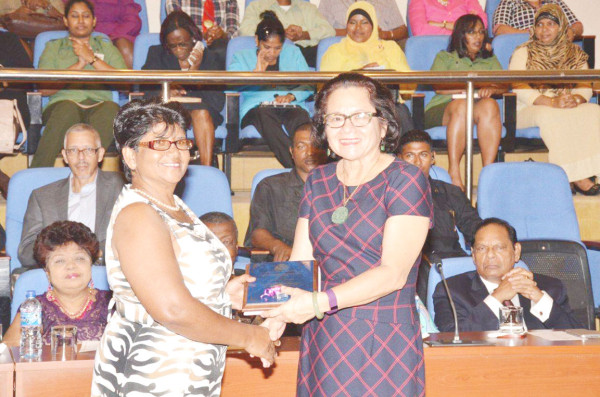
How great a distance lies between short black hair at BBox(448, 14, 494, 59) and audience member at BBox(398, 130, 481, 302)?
60.7 inches

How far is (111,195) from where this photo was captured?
427 centimetres

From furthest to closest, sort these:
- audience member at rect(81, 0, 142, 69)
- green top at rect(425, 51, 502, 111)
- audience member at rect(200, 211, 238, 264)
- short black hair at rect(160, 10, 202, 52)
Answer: audience member at rect(81, 0, 142, 69) → green top at rect(425, 51, 502, 111) → short black hair at rect(160, 10, 202, 52) → audience member at rect(200, 211, 238, 264)

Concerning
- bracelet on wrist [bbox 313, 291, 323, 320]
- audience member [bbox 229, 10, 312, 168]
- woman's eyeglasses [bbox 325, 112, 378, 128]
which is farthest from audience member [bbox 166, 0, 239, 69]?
bracelet on wrist [bbox 313, 291, 323, 320]

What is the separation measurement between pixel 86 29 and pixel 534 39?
10.8 feet

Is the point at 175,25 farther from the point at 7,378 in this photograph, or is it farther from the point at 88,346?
the point at 7,378

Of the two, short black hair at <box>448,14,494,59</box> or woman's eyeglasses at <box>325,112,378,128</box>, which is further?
short black hair at <box>448,14,494,59</box>

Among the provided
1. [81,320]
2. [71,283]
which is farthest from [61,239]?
[81,320]

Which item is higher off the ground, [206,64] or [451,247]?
[206,64]

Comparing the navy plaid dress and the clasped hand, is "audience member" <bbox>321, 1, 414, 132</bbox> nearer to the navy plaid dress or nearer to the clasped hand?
the clasped hand

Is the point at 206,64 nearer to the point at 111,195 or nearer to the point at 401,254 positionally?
the point at 111,195

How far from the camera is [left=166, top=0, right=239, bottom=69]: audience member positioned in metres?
6.36

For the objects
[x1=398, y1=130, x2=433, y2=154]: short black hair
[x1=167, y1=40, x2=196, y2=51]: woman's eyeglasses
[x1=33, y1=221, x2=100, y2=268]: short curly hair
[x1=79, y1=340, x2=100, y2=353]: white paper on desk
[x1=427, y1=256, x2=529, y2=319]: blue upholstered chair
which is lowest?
[x1=79, y1=340, x2=100, y2=353]: white paper on desk

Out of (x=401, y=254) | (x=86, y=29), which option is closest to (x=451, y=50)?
(x=86, y=29)

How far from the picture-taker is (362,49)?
5.94 m
